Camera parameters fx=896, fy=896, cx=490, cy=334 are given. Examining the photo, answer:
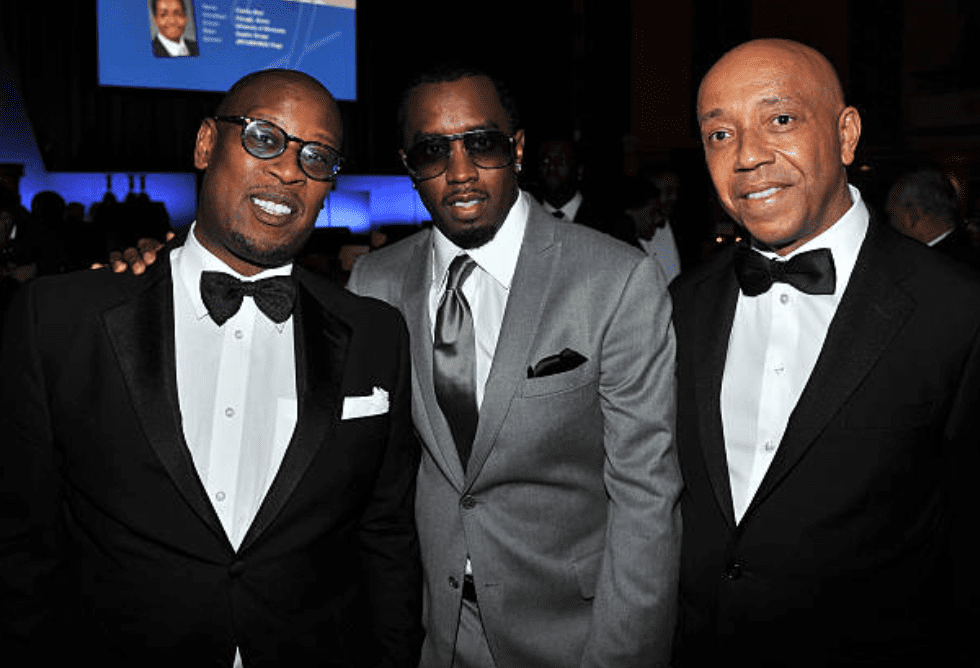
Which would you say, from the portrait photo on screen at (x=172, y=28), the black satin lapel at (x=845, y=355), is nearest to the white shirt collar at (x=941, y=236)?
the black satin lapel at (x=845, y=355)

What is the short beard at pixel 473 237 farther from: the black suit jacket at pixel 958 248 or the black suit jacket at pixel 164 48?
the black suit jacket at pixel 164 48

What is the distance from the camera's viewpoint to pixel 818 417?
1886 millimetres

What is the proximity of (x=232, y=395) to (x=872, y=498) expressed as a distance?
136 centimetres

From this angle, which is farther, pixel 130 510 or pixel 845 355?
pixel 845 355

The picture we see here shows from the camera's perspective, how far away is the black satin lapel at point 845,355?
1884mm

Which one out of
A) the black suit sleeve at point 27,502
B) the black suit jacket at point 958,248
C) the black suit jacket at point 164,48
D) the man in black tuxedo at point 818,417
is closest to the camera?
the black suit sleeve at point 27,502

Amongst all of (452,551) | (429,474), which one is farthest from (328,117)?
(452,551)

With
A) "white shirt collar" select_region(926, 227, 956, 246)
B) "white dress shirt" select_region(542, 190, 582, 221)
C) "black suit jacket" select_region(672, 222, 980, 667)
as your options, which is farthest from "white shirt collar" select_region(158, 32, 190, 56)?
"black suit jacket" select_region(672, 222, 980, 667)

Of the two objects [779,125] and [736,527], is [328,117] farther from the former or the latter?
[736,527]

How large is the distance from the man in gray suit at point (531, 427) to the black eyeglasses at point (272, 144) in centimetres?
31

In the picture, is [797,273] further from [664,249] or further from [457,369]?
[664,249]

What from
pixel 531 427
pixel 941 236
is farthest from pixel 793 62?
pixel 941 236

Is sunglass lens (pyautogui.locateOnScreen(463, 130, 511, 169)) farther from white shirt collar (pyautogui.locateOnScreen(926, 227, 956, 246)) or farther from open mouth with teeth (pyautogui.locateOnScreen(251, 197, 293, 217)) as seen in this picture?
white shirt collar (pyautogui.locateOnScreen(926, 227, 956, 246))

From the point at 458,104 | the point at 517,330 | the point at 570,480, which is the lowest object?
the point at 570,480
